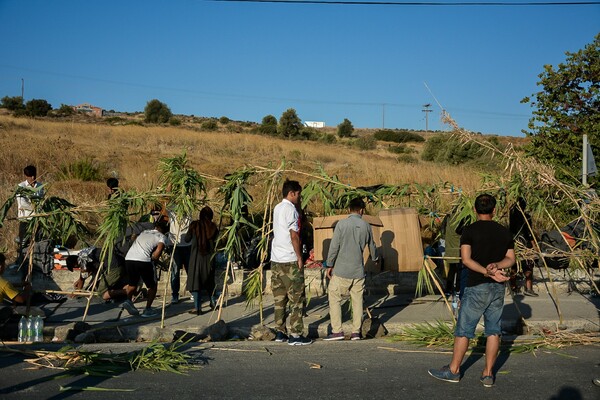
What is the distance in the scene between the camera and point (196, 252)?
10.7 m

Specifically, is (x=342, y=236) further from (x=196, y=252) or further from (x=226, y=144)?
(x=226, y=144)

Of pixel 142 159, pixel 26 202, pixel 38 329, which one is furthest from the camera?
pixel 142 159

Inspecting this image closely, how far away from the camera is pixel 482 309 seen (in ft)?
21.3

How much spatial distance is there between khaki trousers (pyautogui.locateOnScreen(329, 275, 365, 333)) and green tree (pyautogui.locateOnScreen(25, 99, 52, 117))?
6070cm

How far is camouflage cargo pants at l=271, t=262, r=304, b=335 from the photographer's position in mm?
8531

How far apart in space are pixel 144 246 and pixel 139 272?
0.42 m

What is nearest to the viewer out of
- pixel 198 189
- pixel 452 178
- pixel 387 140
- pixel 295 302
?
pixel 295 302

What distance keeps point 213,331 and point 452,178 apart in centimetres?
1205

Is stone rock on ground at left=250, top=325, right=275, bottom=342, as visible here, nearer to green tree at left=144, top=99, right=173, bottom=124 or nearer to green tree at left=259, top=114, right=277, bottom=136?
green tree at left=259, top=114, right=277, bottom=136

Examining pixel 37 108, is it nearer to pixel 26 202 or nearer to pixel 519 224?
pixel 26 202

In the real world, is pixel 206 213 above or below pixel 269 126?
below

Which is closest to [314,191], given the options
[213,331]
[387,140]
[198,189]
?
[198,189]

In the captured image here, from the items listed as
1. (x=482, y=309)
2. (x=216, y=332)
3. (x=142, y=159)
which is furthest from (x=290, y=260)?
(x=142, y=159)

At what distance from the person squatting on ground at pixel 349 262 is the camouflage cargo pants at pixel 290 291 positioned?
44cm
